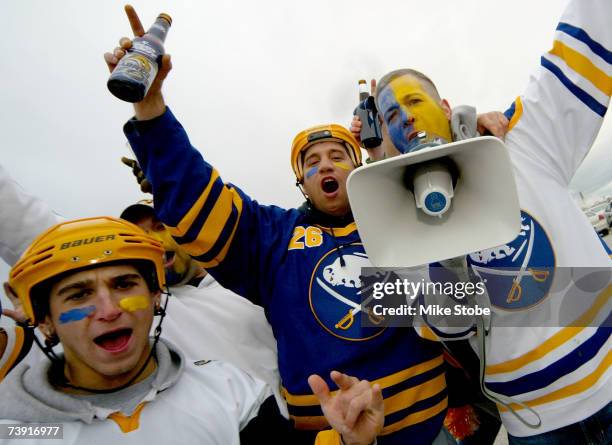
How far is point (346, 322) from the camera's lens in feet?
5.76

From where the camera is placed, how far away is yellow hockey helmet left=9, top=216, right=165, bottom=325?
1.48 meters

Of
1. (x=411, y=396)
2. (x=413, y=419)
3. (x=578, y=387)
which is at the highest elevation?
(x=578, y=387)

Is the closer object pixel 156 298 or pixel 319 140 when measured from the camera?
pixel 156 298

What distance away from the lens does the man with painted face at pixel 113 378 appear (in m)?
1.30

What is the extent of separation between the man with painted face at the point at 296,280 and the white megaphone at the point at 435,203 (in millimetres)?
591

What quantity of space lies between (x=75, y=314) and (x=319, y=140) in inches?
69.9

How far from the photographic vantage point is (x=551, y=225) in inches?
58.9

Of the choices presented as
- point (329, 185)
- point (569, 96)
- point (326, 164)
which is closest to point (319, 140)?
point (326, 164)

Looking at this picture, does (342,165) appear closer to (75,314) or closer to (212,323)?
(212,323)

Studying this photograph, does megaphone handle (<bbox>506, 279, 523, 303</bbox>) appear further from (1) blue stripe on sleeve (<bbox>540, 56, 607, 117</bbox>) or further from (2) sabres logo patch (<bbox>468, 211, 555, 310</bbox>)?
(1) blue stripe on sleeve (<bbox>540, 56, 607, 117</bbox>)

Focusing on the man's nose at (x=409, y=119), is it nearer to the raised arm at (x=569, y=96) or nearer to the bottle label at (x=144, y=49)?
the raised arm at (x=569, y=96)

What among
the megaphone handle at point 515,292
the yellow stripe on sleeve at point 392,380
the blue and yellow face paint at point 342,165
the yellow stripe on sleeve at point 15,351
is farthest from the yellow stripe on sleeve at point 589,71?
the yellow stripe on sleeve at point 15,351

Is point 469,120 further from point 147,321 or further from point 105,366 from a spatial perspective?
point 105,366

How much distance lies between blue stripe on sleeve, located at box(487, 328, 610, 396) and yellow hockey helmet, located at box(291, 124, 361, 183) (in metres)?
1.67
